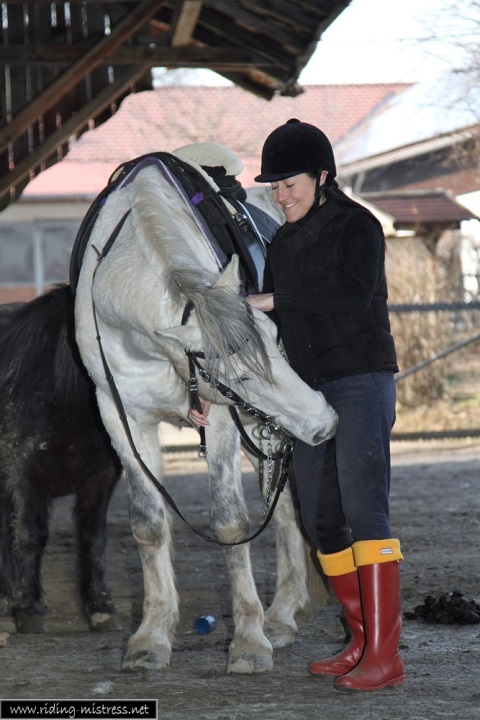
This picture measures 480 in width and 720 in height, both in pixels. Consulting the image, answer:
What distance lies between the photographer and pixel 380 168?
68.4 feet

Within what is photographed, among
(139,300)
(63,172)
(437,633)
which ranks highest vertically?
(139,300)

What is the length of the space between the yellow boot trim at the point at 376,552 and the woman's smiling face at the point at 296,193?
1.13 meters

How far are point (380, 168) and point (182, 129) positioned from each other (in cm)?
Result: 431

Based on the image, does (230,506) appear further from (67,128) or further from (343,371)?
(67,128)

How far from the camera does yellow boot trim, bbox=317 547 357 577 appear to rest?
3463 millimetres

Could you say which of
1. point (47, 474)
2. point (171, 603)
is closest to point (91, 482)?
point (47, 474)

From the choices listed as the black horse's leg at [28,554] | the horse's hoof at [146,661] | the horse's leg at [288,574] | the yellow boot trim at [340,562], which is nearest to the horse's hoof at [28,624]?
the black horse's leg at [28,554]

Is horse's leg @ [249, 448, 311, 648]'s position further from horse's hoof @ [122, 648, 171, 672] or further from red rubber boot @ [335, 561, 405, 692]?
red rubber boot @ [335, 561, 405, 692]

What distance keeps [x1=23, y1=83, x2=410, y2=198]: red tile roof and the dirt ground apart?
15152 mm

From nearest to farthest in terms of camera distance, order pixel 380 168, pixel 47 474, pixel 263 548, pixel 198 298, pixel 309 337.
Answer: pixel 198 298, pixel 309 337, pixel 47 474, pixel 263 548, pixel 380 168

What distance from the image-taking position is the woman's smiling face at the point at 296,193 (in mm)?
3414

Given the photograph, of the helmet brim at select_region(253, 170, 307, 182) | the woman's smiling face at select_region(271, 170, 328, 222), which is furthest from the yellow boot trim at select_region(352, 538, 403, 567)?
the helmet brim at select_region(253, 170, 307, 182)

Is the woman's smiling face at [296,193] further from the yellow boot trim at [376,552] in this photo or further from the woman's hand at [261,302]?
the yellow boot trim at [376,552]

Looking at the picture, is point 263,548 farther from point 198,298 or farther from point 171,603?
point 198,298
